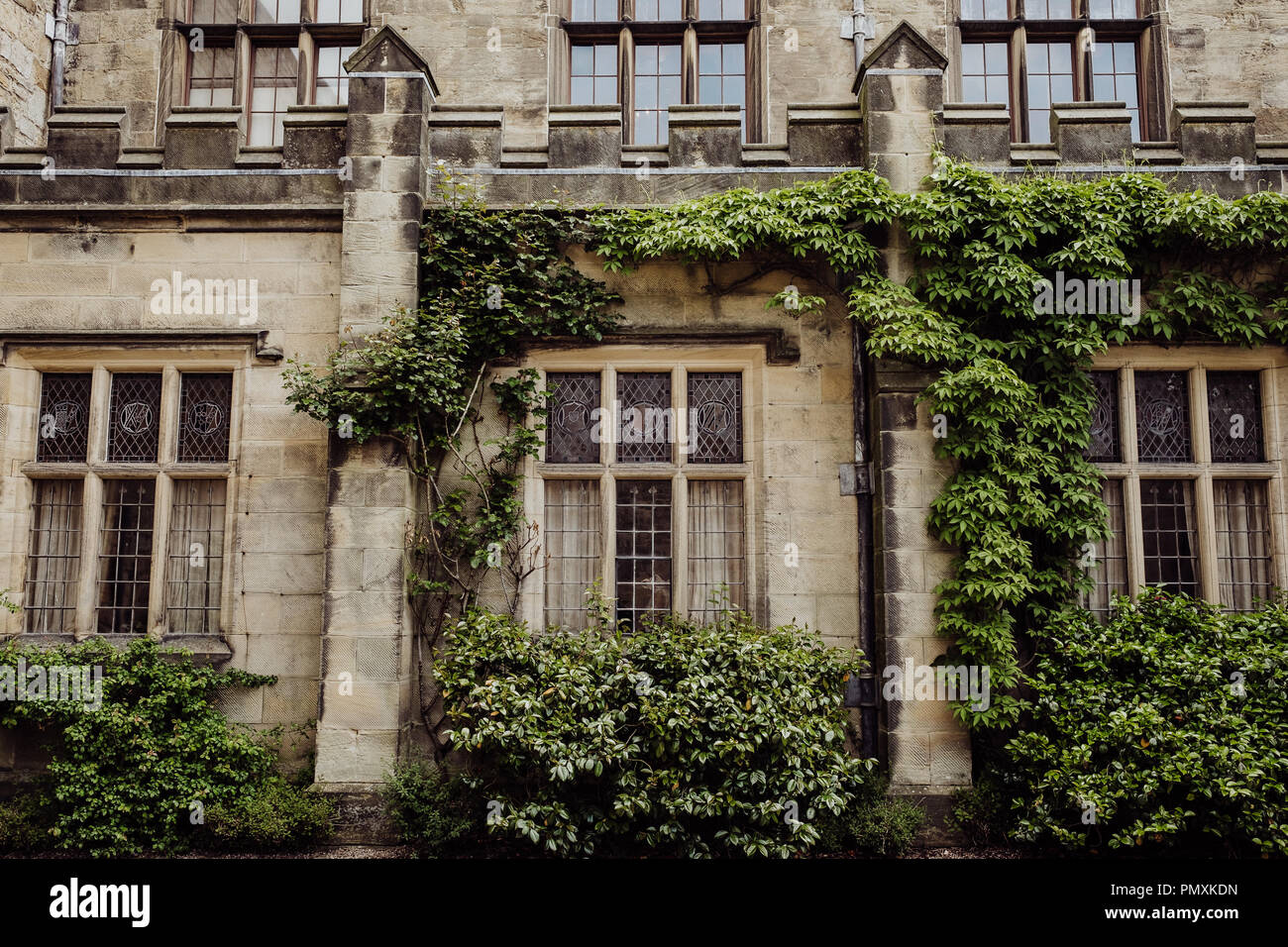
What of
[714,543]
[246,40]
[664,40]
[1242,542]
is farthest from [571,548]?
[246,40]

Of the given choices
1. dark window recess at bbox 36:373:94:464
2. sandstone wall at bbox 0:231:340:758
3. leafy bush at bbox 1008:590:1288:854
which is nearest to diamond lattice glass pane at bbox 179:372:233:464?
sandstone wall at bbox 0:231:340:758

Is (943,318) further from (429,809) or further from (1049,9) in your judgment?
(429,809)

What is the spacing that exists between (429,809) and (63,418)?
4382 millimetres

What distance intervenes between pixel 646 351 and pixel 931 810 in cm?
402

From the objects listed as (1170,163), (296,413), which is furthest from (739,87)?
(296,413)

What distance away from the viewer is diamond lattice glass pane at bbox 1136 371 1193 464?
6973 millimetres

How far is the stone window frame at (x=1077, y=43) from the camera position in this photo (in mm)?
8727

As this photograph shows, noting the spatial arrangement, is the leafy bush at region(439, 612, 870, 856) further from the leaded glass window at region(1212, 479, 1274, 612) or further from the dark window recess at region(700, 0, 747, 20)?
the dark window recess at region(700, 0, 747, 20)

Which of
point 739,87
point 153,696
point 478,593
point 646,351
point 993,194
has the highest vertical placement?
point 739,87

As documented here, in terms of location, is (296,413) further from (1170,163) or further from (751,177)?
(1170,163)

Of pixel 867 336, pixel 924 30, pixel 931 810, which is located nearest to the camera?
pixel 931 810

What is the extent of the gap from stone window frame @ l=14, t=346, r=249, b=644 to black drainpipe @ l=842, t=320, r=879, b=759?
487cm

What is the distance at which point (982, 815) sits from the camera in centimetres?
609

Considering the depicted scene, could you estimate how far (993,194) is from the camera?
6.52m
